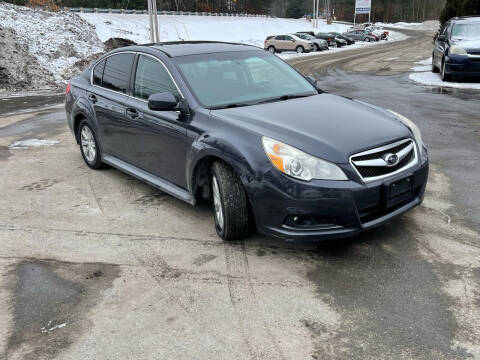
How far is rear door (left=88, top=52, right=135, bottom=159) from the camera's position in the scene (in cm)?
562

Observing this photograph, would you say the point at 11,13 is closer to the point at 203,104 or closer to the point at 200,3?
the point at 203,104

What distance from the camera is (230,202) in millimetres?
4082

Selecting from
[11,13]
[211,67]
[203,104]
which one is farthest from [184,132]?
[11,13]

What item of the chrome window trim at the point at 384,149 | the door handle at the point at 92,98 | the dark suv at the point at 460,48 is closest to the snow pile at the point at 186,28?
the dark suv at the point at 460,48

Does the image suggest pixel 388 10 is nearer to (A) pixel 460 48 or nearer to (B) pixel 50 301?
(A) pixel 460 48

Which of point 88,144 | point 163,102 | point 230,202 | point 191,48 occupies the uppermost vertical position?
point 191,48

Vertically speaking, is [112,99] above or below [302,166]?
above

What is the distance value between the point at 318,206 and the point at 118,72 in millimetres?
3264

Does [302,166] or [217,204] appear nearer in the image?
[302,166]

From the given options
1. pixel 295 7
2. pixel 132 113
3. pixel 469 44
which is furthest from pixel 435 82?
pixel 295 7

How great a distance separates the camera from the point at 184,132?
4586mm

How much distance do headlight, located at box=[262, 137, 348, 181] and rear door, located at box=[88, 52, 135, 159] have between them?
2.35m

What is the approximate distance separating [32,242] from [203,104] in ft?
6.56

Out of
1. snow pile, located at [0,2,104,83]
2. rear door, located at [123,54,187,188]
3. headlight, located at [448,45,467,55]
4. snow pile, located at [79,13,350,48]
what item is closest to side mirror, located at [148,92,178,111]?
rear door, located at [123,54,187,188]
